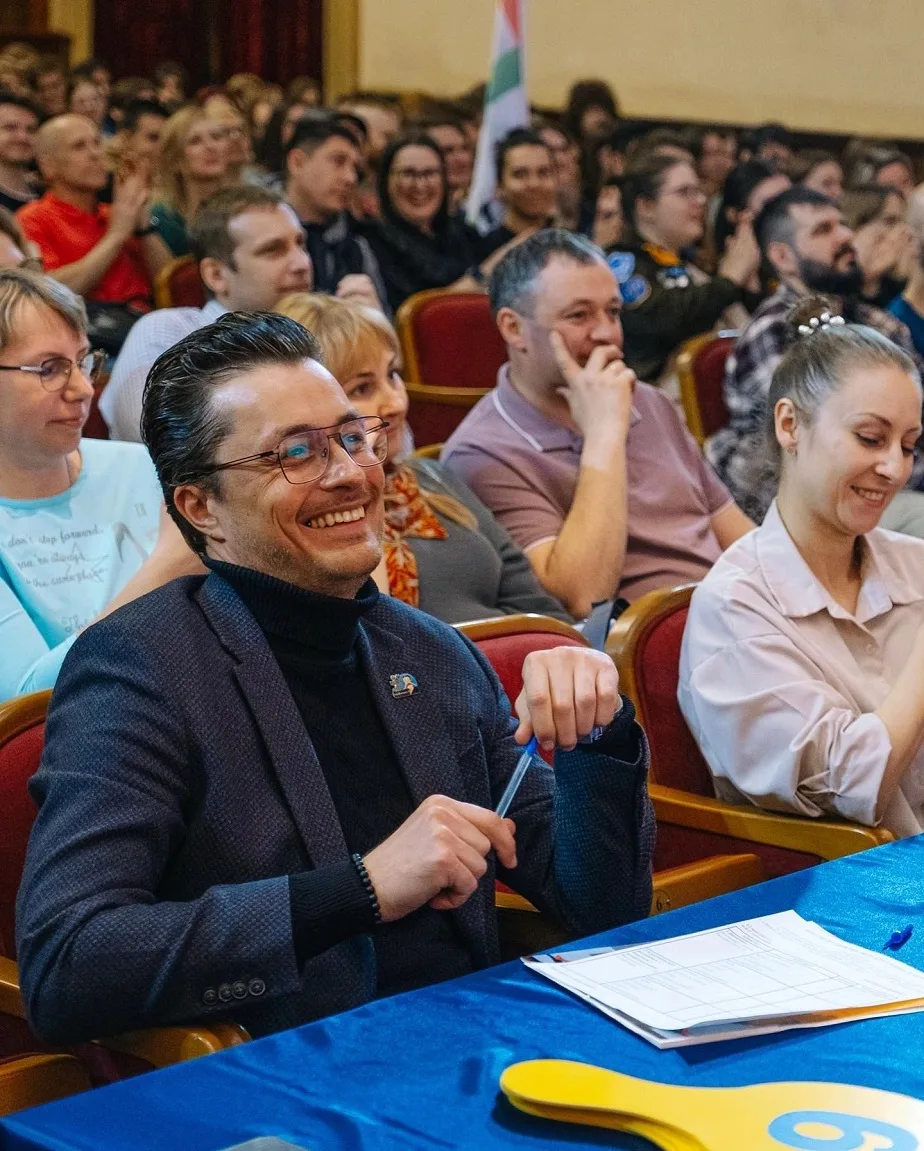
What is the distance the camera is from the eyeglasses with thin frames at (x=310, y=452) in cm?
169

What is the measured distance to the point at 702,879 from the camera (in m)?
2.11

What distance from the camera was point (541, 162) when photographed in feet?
20.6

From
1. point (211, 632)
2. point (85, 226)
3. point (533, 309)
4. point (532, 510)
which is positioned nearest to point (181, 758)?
point (211, 632)

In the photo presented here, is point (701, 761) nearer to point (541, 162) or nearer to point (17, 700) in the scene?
point (17, 700)

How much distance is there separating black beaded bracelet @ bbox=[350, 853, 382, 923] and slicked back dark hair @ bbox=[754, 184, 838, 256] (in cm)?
376

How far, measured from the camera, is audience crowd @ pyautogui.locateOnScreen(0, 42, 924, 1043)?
5.00 ft

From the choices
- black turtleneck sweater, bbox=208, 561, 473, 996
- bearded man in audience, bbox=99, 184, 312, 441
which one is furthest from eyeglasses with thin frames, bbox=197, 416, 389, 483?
bearded man in audience, bbox=99, 184, 312, 441

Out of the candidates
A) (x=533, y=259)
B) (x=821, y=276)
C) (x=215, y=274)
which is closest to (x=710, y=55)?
(x=821, y=276)

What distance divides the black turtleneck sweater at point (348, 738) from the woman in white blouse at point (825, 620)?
71 centimetres

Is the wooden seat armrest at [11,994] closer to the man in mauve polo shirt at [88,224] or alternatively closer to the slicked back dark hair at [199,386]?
the slicked back dark hair at [199,386]

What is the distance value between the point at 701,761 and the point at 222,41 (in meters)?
9.95

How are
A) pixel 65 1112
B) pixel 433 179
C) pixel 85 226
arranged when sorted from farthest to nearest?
pixel 433 179
pixel 85 226
pixel 65 1112

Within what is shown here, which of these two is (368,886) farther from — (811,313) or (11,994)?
(811,313)

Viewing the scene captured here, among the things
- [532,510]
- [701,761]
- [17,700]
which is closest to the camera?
[17,700]
